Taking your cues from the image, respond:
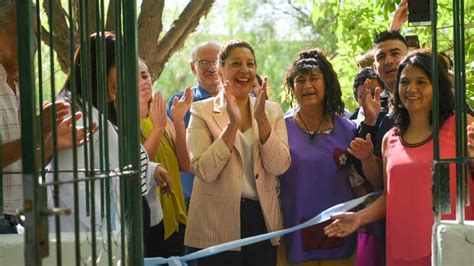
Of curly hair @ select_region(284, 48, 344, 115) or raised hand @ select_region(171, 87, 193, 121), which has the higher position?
curly hair @ select_region(284, 48, 344, 115)

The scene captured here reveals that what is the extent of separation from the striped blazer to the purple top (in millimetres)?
107

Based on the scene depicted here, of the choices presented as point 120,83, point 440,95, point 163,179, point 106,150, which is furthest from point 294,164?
point 106,150

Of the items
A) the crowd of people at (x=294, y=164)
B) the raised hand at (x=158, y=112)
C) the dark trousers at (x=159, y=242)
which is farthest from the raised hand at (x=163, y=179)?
the raised hand at (x=158, y=112)

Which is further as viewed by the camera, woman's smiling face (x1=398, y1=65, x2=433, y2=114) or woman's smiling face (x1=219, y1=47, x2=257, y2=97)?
woman's smiling face (x1=219, y1=47, x2=257, y2=97)

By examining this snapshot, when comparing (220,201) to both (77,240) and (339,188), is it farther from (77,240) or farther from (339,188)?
(77,240)

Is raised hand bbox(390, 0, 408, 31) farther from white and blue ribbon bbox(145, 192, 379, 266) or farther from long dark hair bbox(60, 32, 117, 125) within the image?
long dark hair bbox(60, 32, 117, 125)

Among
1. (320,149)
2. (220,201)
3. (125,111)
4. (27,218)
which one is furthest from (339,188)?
(27,218)

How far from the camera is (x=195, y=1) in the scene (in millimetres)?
10469

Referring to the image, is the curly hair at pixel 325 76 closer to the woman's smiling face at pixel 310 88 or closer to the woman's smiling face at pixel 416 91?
the woman's smiling face at pixel 310 88

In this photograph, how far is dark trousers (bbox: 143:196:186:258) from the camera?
23.8 feet

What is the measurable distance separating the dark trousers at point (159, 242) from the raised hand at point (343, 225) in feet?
3.76

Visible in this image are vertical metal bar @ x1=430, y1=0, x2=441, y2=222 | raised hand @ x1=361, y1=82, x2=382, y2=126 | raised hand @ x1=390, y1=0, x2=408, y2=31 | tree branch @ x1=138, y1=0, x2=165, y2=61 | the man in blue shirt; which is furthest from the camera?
tree branch @ x1=138, y1=0, x2=165, y2=61

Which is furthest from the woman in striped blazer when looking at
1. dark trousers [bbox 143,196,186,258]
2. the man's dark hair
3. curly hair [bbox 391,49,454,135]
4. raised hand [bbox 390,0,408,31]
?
raised hand [bbox 390,0,408,31]

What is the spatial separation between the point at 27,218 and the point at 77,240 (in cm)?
47
